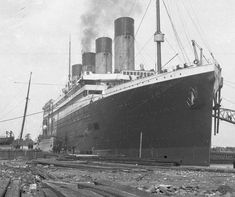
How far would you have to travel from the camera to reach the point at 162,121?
26.7 m

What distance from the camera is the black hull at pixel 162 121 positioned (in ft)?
82.9

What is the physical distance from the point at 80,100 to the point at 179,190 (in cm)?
3107

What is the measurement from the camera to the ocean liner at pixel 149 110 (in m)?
25.4

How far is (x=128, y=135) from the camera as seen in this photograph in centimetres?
2914

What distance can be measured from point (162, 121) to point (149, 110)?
1.48m

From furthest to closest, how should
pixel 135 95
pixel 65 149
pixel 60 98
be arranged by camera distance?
pixel 60 98 → pixel 65 149 → pixel 135 95

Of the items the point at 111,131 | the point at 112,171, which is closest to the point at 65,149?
the point at 111,131

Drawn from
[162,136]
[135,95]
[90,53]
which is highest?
[90,53]

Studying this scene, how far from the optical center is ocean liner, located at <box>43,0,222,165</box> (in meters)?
25.4

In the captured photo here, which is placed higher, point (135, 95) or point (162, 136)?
point (135, 95)

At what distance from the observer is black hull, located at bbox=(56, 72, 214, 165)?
82.9 ft

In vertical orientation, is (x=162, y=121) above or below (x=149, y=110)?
below

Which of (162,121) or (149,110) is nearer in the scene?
(162,121)

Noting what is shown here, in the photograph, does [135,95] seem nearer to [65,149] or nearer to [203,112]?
[203,112]
